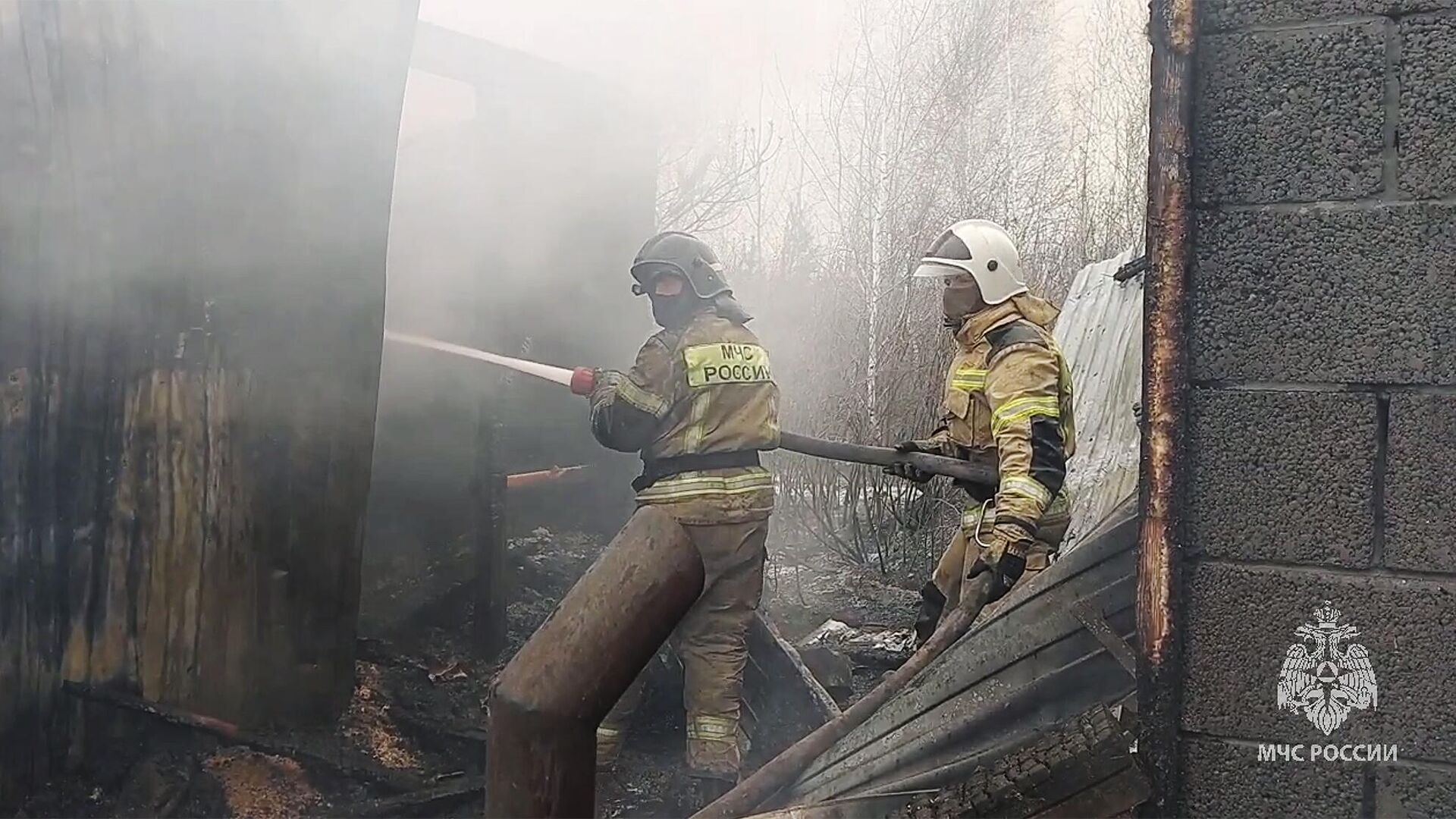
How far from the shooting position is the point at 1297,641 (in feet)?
6.92

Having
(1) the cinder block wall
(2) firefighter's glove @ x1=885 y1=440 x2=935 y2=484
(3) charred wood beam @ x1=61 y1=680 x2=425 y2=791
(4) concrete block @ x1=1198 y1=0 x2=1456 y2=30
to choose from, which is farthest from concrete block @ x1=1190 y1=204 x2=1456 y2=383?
(3) charred wood beam @ x1=61 y1=680 x2=425 y2=791

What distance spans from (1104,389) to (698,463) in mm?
3503

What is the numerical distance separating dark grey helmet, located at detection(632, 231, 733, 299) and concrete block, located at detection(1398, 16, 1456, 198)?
2871 millimetres

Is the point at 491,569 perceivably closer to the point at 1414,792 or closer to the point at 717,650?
the point at 717,650

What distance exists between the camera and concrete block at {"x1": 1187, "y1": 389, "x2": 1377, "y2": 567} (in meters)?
2.06

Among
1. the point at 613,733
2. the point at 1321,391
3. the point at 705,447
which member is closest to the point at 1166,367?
the point at 1321,391

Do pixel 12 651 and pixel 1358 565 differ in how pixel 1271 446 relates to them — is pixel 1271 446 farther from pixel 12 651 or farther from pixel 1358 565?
pixel 12 651

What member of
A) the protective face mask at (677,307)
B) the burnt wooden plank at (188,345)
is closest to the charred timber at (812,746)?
the protective face mask at (677,307)

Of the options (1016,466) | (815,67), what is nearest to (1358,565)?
(1016,466)

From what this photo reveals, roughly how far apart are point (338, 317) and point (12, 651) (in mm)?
1594

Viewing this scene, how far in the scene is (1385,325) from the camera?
2.04 meters

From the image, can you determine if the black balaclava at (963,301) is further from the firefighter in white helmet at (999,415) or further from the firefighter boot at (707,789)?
the firefighter boot at (707,789)

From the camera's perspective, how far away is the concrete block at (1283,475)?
2059 mm

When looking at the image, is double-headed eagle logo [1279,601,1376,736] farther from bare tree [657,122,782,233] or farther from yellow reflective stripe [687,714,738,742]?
bare tree [657,122,782,233]
